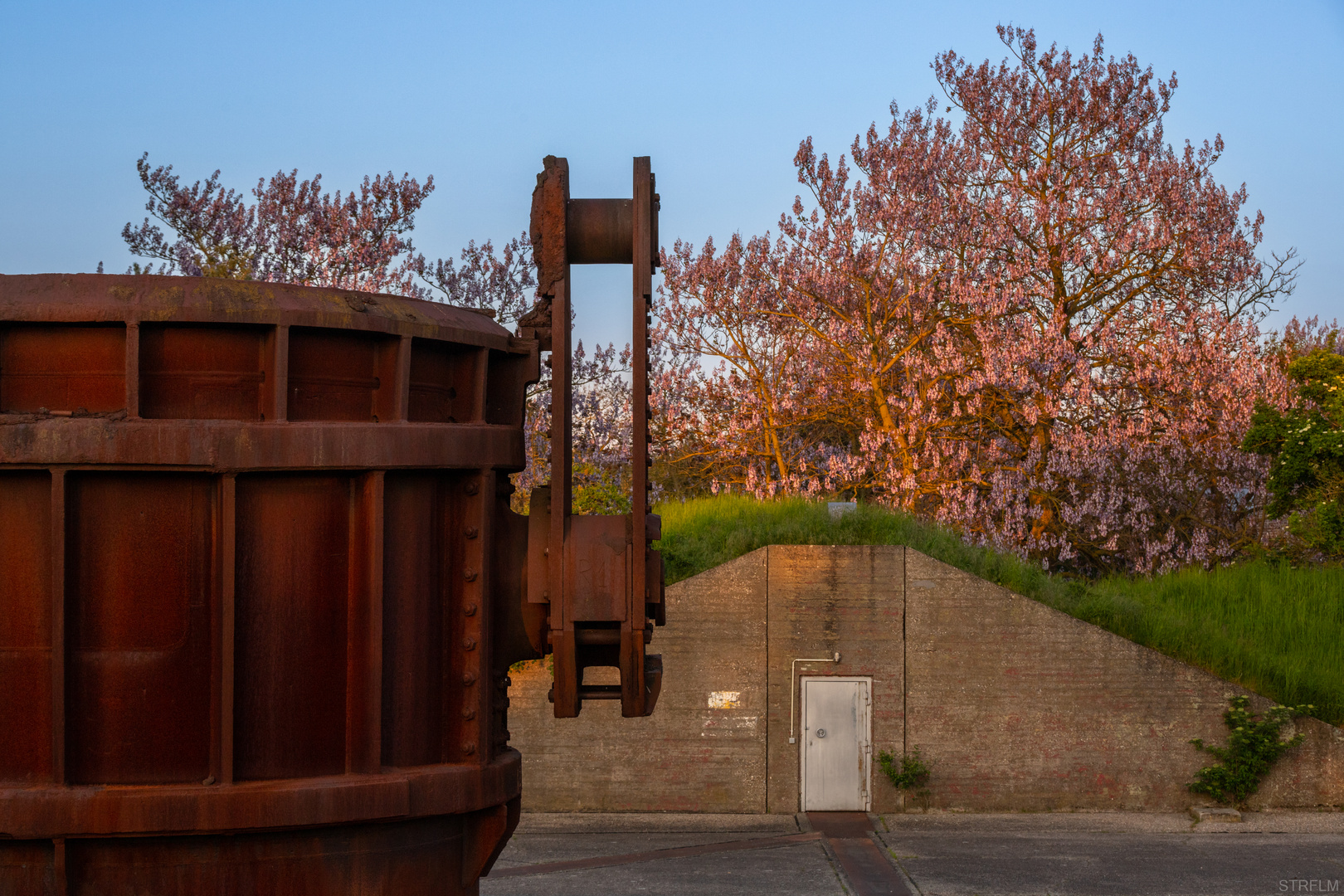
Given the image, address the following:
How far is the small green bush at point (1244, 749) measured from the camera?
51.0ft

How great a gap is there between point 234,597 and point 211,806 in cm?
75

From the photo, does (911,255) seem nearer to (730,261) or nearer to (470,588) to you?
(730,261)

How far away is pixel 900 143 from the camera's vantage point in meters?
26.2

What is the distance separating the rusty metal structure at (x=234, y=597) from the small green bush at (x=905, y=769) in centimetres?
1181

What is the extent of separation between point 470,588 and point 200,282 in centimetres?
160

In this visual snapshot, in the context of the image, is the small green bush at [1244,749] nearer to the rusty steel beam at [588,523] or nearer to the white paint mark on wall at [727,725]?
the white paint mark on wall at [727,725]

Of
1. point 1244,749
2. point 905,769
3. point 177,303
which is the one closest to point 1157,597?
point 1244,749

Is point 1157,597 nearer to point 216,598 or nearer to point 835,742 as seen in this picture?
point 835,742

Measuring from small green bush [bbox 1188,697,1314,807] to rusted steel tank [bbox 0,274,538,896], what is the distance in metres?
13.7

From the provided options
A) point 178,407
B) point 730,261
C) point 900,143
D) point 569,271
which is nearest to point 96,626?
point 178,407

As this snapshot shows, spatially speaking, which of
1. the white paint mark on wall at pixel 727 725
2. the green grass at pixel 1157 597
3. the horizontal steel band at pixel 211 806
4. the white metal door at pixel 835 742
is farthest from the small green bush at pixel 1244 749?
the horizontal steel band at pixel 211 806

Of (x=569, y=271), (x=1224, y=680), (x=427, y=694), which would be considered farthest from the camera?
(x=1224, y=680)

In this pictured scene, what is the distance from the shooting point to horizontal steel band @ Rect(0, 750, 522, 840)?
4.26 m

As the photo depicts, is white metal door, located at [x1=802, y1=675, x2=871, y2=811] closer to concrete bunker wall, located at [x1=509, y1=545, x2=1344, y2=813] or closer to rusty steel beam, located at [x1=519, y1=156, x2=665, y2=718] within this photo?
concrete bunker wall, located at [x1=509, y1=545, x2=1344, y2=813]
